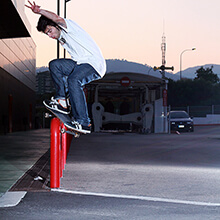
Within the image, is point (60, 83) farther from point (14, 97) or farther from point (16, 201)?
point (14, 97)

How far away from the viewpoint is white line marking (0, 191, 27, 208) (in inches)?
255

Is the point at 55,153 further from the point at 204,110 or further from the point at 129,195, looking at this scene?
the point at 204,110

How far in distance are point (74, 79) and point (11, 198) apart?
100 inches

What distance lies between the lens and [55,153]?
7.68 metres

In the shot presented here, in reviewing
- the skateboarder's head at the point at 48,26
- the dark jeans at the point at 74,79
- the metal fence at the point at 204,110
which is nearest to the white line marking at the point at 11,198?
the dark jeans at the point at 74,79

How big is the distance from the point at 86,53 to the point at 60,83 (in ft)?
2.27

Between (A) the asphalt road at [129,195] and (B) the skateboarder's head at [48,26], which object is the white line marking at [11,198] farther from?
(B) the skateboarder's head at [48,26]

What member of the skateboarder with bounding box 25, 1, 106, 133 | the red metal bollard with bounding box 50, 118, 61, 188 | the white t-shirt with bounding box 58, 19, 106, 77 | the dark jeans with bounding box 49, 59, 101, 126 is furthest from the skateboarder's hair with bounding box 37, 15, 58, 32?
the red metal bollard with bounding box 50, 118, 61, 188

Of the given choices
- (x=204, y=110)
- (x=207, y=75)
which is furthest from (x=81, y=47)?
(x=207, y=75)

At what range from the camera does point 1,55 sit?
36.9 metres

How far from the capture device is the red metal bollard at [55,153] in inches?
294

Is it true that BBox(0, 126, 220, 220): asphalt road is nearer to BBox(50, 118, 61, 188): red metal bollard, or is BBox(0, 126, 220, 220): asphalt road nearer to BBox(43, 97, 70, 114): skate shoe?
BBox(50, 118, 61, 188): red metal bollard

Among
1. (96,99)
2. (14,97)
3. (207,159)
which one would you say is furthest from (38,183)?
(14,97)

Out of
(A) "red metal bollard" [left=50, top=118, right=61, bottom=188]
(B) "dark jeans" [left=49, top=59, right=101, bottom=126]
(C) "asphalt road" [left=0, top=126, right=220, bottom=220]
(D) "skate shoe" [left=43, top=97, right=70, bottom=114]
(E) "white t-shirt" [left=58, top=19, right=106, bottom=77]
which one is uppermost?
(E) "white t-shirt" [left=58, top=19, right=106, bottom=77]
